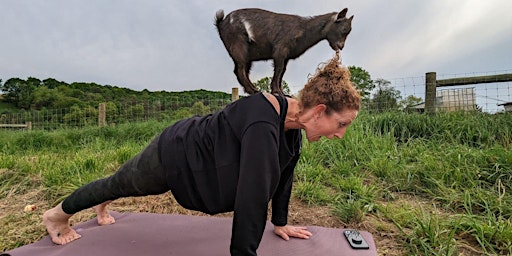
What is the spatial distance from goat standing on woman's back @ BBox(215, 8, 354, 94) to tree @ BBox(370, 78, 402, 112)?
3512mm

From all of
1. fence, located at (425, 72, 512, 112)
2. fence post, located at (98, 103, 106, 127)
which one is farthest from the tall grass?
fence post, located at (98, 103, 106, 127)

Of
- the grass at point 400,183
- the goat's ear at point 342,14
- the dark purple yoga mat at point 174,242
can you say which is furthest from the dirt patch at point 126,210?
the goat's ear at point 342,14

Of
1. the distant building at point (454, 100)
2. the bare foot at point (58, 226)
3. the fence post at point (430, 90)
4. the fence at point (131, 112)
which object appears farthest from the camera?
the fence at point (131, 112)

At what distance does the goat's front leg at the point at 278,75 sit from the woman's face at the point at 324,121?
3.15 ft

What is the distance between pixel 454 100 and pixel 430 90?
41 cm

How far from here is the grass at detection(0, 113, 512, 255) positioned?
6.63 feet

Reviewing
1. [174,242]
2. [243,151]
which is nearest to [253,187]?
[243,151]

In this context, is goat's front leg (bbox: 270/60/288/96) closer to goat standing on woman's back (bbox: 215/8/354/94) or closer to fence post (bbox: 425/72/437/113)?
goat standing on woman's back (bbox: 215/8/354/94)

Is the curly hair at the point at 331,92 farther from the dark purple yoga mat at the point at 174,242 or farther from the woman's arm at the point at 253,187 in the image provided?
the dark purple yoga mat at the point at 174,242

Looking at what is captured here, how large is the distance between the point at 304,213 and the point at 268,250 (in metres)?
0.90

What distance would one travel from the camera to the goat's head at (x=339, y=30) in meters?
2.25

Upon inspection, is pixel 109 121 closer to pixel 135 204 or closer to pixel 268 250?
pixel 135 204

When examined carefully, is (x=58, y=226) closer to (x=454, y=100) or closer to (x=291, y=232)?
(x=291, y=232)

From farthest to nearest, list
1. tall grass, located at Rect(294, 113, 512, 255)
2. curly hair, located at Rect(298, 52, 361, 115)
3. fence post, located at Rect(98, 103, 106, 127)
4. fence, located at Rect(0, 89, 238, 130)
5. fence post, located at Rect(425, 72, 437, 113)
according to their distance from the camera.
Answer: fence post, located at Rect(98, 103, 106, 127)
fence, located at Rect(0, 89, 238, 130)
fence post, located at Rect(425, 72, 437, 113)
tall grass, located at Rect(294, 113, 512, 255)
curly hair, located at Rect(298, 52, 361, 115)
